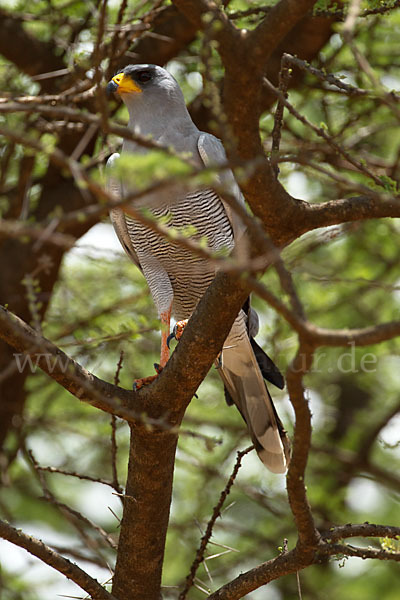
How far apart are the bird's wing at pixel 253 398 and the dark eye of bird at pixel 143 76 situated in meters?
1.57

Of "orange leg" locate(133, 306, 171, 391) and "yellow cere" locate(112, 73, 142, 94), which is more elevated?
"yellow cere" locate(112, 73, 142, 94)

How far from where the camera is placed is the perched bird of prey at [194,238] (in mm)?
4141

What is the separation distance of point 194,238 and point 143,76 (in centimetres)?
118

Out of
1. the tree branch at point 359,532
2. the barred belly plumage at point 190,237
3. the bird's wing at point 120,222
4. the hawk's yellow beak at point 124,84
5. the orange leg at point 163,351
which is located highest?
the hawk's yellow beak at point 124,84

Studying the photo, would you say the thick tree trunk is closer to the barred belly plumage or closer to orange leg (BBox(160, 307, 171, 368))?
orange leg (BBox(160, 307, 171, 368))

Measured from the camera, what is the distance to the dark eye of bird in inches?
180

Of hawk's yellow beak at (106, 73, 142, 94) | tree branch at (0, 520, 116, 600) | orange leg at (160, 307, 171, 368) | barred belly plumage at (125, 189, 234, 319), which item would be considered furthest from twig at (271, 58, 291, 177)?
hawk's yellow beak at (106, 73, 142, 94)

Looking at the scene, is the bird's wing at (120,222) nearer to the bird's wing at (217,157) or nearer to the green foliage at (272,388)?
the bird's wing at (217,157)

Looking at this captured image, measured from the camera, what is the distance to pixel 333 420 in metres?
7.99

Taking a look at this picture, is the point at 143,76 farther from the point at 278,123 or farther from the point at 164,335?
the point at 278,123

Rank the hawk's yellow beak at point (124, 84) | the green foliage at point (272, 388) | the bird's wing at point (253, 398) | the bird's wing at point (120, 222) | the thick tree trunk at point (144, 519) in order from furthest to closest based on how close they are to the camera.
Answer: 1. the green foliage at point (272, 388)
2. the hawk's yellow beak at point (124, 84)
3. the bird's wing at point (253, 398)
4. the bird's wing at point (120, 222)
5. the thick tree trunk at point (144, 519)

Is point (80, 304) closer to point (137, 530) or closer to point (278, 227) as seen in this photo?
point (137, 530)

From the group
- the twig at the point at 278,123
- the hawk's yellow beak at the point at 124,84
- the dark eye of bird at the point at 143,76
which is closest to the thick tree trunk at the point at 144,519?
the twig at the point at 278,123

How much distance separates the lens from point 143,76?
15.1 feet
